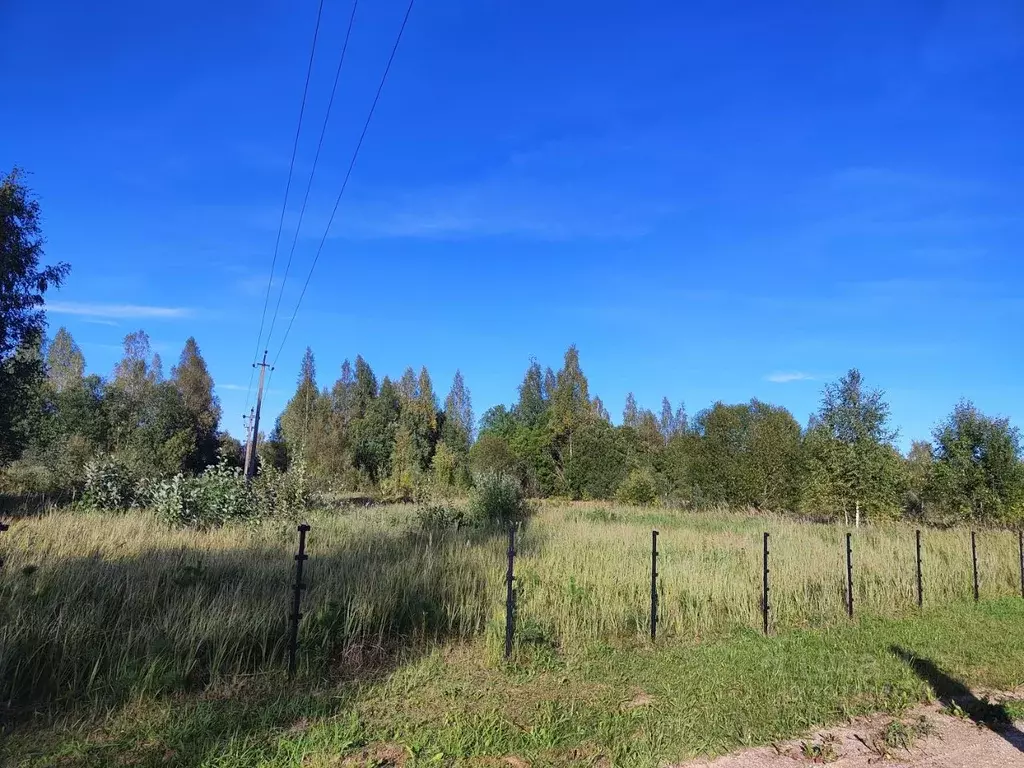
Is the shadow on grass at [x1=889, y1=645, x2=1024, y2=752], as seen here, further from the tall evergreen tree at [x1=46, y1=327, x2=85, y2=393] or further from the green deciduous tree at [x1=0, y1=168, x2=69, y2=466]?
the tall evergreen tree at [x1=46, y1=327, x2=85, y2=393]

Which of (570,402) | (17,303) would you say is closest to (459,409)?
(570,402)

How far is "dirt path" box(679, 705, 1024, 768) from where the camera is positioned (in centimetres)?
389

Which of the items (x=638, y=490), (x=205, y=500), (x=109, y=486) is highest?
(x=109, y=486)

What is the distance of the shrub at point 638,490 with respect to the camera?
119 feet

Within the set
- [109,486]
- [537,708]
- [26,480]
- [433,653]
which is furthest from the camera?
[26,480]

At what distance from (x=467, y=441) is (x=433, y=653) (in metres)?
62.0

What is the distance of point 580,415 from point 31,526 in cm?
4462

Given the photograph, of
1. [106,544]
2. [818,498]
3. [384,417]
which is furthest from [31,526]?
[384,417]

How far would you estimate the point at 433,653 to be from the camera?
5.70 meters

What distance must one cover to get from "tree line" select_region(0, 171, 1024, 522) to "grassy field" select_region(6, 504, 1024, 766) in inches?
347

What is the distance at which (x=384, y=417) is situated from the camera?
59.5 m

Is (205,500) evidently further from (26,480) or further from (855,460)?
(855,460)

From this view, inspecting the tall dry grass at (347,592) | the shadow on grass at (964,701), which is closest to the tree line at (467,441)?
the tall dry grass at (347,592)

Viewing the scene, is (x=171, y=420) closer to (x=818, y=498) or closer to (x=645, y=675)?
(x=818, y=498)
